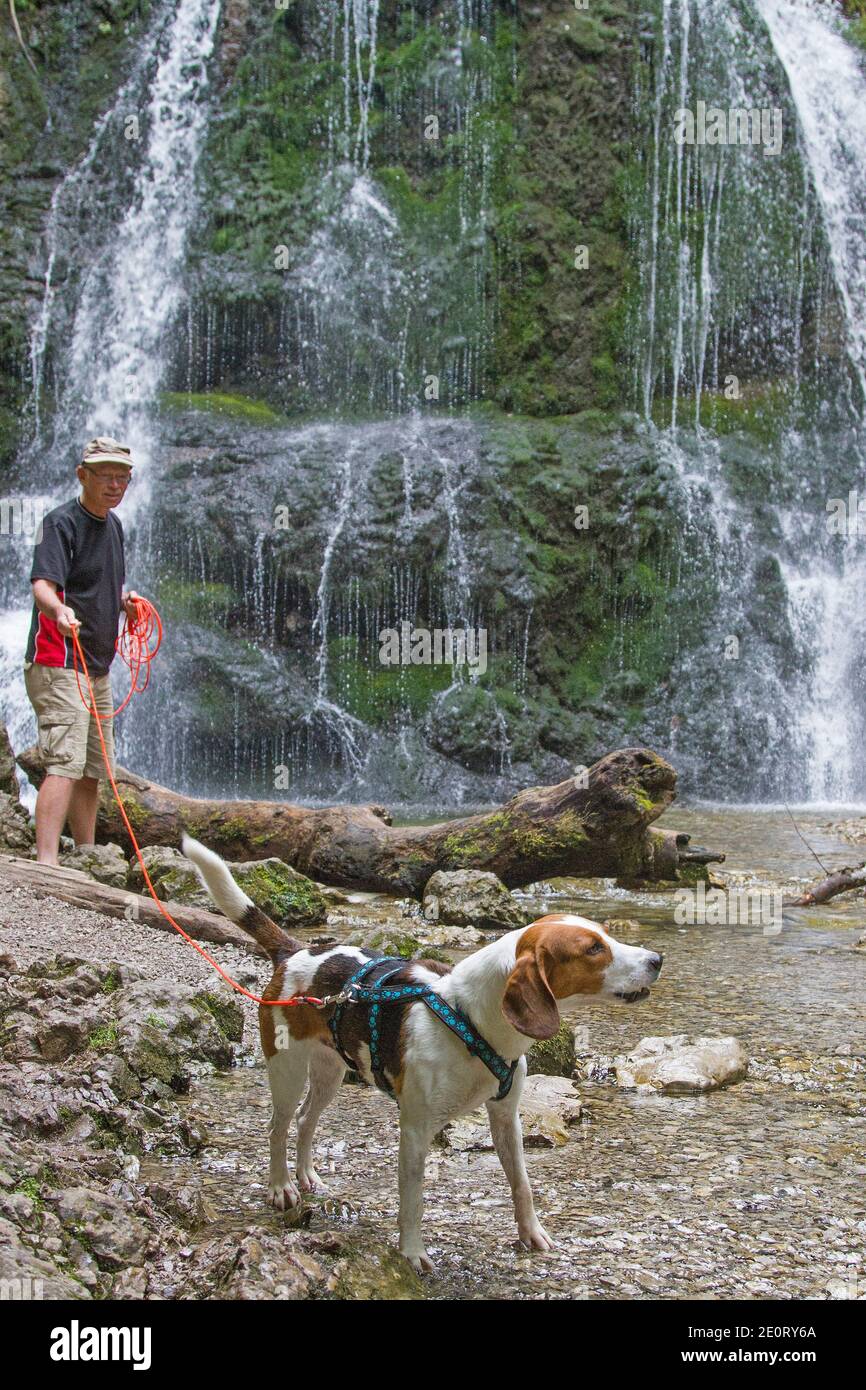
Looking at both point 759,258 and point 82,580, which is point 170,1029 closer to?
point 82,580

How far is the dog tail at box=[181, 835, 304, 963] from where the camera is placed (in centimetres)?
331

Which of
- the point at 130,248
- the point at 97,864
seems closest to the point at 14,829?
the point at 97,864

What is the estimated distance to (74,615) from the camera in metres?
6.11

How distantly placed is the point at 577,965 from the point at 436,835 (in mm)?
5395

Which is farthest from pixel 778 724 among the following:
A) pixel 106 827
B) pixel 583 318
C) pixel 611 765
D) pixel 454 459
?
pixel 106 827

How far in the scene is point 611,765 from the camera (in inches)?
300

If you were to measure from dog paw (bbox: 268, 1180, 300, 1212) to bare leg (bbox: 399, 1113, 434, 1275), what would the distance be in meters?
0.47

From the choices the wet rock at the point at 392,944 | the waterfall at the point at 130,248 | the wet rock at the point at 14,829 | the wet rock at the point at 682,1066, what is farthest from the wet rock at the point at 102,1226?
the waterfall at the point at 130,248

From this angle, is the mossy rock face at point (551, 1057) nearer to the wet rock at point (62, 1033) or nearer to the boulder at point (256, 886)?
the wet rock at point (62, 1033)

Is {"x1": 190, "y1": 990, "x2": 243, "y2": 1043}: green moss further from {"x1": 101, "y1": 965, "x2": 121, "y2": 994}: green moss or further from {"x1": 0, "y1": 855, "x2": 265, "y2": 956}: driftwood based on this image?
{"x1": 0, "y1": 855, "x2": 265, "y2": 956}: driftwood

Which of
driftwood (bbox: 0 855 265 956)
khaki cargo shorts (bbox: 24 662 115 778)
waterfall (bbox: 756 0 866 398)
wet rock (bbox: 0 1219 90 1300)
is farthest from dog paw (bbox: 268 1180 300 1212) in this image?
waterfall (bbox: 756 0 866 398)

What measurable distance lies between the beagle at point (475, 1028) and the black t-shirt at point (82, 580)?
3372 millimetres
